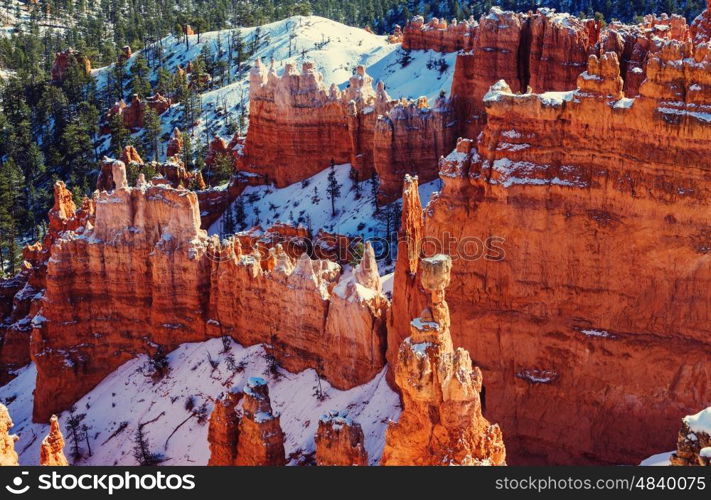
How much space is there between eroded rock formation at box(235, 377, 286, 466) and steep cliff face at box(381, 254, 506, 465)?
858cm

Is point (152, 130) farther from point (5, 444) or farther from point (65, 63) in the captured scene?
point (5, 444)

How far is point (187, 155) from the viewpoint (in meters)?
98.0

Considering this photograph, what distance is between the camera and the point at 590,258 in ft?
100

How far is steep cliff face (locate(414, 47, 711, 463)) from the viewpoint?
1144 inches

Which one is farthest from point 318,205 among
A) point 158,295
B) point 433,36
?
point 433,36

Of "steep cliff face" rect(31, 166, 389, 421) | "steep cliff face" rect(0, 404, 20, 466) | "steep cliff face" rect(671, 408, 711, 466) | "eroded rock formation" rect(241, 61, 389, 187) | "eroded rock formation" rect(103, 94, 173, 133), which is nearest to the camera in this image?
"steep cliff face" rect(671, 408, 711, 466)

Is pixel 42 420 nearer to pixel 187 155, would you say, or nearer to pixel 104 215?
pixel 104 215

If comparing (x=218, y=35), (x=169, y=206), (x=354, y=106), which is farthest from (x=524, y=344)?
(x=218, y=35)

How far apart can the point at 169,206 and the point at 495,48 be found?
83.6 feet

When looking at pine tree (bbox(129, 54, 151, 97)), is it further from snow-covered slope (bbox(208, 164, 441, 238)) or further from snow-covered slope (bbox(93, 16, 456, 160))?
snow-covered slope (bbox(208, 164, 441, 238))

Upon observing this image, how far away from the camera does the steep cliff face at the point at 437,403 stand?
23984 millimetres

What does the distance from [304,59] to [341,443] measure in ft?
316

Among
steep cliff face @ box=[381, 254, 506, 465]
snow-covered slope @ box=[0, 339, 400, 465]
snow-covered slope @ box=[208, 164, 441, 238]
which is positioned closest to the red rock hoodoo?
snow-covered slope @ box=[208, 164, 441, 238]

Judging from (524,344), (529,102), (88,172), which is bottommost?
(88,172)
